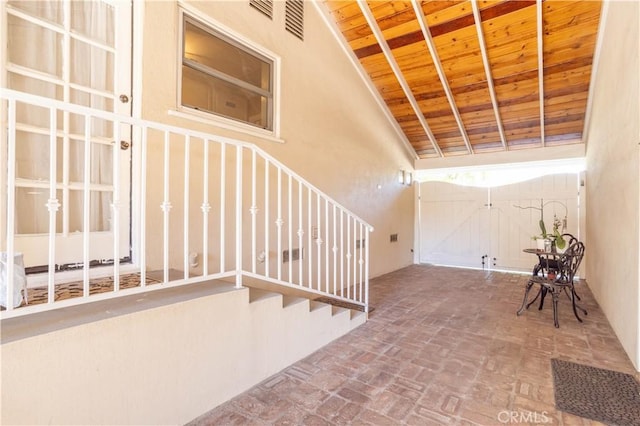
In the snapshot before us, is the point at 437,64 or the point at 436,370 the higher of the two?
the point at 437,64

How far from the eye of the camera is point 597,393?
7.00ft

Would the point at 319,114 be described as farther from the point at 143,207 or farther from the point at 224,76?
the point at 143,207

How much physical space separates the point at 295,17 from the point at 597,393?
4759 millimetres

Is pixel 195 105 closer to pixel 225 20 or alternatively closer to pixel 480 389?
pixel 225 20

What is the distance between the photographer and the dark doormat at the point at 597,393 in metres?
1.90

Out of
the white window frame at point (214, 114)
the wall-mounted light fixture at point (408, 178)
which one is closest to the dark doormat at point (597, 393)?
the white window frame at point (214, 114)

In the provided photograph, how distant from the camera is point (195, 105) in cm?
298

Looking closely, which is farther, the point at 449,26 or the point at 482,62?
the point at 482,62

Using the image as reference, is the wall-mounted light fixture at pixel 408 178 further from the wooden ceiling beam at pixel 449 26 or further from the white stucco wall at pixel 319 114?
the wooden ceiling beam at pixel 449 26

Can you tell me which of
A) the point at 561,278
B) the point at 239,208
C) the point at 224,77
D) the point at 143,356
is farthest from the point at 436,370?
the point at 224,77

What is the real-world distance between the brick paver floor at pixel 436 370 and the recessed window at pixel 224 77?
2.55m

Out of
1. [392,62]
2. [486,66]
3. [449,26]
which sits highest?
[449,26]

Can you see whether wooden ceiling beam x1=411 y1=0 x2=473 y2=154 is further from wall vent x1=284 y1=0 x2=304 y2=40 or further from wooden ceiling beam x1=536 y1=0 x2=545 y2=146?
wall vent x1=284 y1=0 x2=304 y2=40

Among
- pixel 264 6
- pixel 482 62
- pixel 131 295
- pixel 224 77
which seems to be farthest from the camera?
pixel 482 62
